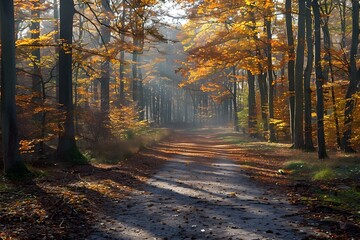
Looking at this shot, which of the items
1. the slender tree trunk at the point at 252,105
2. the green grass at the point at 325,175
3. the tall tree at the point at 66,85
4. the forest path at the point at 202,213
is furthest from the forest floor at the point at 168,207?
the slender tree trunk at the point at 252,105

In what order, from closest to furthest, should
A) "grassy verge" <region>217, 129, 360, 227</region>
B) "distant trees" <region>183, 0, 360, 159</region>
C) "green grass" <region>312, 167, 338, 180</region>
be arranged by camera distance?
"grassy verge" <region>217, 129, 360, 227</region>, "green grass" <region>312, 167, 338, 180</region>, "distant trees" <region>183, 0, 360, 159</region>

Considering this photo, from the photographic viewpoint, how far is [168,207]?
7.93 m

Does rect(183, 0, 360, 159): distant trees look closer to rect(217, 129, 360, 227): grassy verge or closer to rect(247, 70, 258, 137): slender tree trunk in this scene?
rect(217, 129, 360, 227): grassy verge

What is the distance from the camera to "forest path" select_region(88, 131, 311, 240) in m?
6.00

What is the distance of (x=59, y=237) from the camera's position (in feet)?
18.9

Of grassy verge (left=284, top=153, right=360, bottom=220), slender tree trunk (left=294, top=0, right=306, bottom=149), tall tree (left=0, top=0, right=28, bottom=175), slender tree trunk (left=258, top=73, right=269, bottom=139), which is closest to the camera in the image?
grassy verge (left=284, top=153, right=360, bottom=220)

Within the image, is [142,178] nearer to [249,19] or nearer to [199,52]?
[199,52]

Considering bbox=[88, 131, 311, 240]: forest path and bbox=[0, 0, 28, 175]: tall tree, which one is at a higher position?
bbox=[0, 0, 28, 175]: tall tree

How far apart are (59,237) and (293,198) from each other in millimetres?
5339

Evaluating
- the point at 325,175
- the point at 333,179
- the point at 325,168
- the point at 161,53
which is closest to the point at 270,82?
the point at 161,53

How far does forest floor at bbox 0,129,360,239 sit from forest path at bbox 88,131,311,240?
0.05 feet

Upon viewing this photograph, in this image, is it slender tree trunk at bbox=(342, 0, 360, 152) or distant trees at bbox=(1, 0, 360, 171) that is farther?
slender tree trunk at bbox=(342, 0, 360, 152)

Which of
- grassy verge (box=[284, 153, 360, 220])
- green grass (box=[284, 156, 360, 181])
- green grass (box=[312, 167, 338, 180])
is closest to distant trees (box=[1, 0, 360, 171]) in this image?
green grass (box=[284, 156, 360, 181])

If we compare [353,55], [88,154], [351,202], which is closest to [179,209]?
[351,202]
